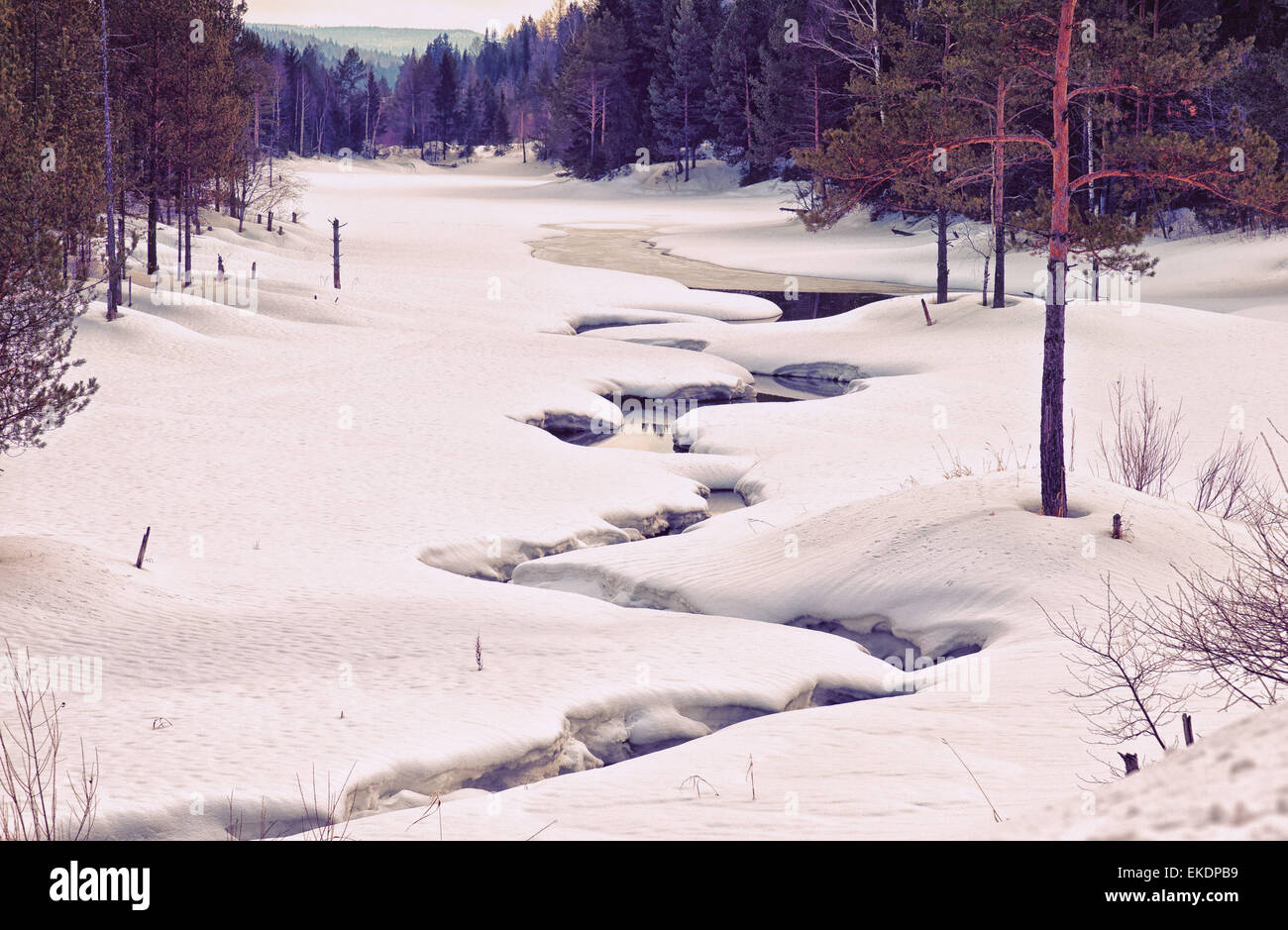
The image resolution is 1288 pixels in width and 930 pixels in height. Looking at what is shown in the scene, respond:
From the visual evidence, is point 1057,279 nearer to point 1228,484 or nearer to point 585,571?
point 585,571

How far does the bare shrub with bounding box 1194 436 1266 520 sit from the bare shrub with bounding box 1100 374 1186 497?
519mm

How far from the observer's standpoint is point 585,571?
582 inches

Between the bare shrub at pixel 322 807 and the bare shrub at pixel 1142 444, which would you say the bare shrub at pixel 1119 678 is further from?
the bare shrub at pixel 1142 444

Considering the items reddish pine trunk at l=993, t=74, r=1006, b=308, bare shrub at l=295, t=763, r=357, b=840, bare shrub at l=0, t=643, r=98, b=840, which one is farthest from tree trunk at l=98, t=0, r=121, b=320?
bare shrub at l=295, t=763, r=357, b=840

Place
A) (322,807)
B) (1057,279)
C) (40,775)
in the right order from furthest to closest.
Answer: (1057,279), (322,807), (40,775)

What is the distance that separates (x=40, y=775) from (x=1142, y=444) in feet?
50.1

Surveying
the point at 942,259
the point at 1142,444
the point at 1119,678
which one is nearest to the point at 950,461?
the point at 1142,444

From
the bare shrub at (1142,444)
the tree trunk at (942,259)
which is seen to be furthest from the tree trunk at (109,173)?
the tree trunk at (942,259)

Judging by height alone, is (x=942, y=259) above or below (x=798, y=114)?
below

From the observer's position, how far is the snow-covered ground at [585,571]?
817 cm

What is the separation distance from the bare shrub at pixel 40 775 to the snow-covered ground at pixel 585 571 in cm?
23

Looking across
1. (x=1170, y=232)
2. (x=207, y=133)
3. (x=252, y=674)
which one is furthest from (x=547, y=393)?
(x=1170, y=232)

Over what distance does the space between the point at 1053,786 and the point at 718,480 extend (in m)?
12.7
